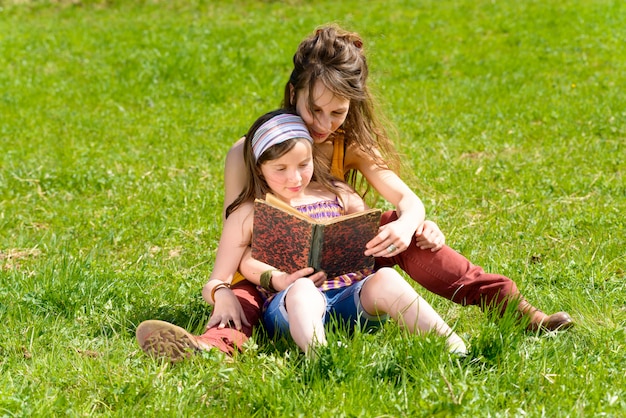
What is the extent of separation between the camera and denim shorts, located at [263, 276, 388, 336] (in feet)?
12.4

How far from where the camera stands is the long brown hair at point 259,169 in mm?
3867

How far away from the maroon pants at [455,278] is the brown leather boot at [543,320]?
→ 3.4 inches

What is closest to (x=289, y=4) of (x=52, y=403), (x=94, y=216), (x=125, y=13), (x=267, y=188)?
(x=125, y=13)

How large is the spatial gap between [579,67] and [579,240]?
6.56 meters

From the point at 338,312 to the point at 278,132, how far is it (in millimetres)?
841

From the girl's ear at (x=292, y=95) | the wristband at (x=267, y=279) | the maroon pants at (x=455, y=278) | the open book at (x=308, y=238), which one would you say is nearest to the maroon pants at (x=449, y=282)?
the maroon pants at (x=455, y=278)

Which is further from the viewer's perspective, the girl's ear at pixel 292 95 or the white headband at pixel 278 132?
the girl's ear at pixel 292 95

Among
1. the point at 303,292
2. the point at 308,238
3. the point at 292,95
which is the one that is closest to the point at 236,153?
the point at 292,95

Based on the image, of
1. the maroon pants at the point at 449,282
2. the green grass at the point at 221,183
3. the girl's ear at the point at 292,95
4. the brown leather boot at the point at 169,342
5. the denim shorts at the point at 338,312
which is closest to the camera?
the green grass at the point at 221,183

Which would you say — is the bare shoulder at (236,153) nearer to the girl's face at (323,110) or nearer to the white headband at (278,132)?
the white headband at (278,132)

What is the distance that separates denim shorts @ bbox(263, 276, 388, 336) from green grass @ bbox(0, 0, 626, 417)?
0.11m

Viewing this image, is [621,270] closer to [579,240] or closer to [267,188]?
[579,240]

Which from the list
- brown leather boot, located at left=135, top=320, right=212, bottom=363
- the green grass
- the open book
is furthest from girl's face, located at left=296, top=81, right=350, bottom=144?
brown leather boot, located at left=135, top=320, right=212, bottom=363

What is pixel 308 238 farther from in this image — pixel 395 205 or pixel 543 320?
pixel 543 320
